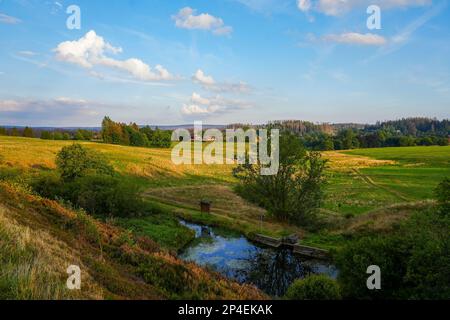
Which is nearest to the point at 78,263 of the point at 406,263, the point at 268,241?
the point at 406,263

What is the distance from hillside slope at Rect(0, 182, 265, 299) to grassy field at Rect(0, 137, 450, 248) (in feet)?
39.1

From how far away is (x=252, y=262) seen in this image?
2805cm

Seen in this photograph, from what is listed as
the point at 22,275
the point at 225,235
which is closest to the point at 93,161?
the point at 225,235

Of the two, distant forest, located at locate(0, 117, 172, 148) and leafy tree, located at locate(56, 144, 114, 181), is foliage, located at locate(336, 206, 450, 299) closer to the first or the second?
leafy tree, located at locate(56, 144, 114, 181)

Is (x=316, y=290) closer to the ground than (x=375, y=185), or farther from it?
Result: farther from it

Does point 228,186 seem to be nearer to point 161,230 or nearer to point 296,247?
point 161,230

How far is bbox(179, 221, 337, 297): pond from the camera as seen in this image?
971 inches

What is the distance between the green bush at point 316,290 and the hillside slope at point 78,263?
7.70 feet

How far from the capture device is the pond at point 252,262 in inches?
971

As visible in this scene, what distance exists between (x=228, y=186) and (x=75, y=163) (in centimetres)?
2943

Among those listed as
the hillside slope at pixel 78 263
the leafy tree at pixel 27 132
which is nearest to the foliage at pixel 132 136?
the leafy tree at pixel 27 132

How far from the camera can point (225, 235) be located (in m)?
34.9

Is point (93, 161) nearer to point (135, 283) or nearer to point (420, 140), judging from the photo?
point (135, 283)

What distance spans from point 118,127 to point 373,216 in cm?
12190
